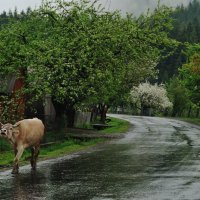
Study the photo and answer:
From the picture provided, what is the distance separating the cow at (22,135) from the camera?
15087 millimetres

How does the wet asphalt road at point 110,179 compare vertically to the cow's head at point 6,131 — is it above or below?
below

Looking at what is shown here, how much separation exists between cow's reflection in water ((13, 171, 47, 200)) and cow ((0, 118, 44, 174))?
0.85 meters

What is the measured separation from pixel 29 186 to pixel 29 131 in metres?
4.06

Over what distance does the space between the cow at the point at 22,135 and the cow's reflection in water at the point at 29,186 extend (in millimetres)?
848

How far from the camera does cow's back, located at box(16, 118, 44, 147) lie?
15.5 metres

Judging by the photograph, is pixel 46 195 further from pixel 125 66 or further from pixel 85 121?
pixel 85 121

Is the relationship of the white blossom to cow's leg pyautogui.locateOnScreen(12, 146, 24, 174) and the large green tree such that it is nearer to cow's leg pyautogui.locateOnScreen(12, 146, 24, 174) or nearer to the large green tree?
the large green tree

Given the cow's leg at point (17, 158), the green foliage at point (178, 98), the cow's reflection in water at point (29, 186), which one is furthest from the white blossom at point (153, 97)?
the cow's reflection in water at point (29, 186)

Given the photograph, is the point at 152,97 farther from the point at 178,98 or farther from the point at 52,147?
the point at 52,147

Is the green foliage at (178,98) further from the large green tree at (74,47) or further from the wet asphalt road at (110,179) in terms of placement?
the wet asphalt road at (110,179)

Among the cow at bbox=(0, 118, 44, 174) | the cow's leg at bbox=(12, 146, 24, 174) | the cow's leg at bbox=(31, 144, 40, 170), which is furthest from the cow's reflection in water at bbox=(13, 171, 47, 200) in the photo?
the cow's leg at bbox=(31, 144, 40, 170)

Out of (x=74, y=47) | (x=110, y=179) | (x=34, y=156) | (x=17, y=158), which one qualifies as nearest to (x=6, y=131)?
(x=17, y=158)

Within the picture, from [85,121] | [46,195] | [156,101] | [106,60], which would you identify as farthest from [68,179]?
[156,101]

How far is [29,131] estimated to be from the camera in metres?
15.9
